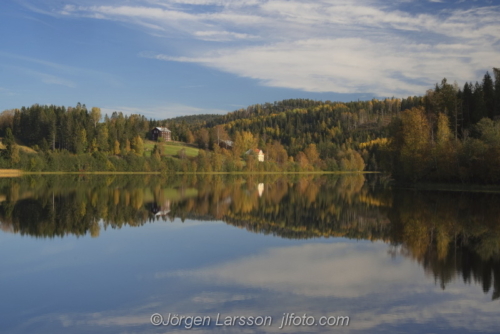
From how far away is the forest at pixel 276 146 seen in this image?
55156 millimetres

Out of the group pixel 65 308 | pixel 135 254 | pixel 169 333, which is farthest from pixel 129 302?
pixel 135 254

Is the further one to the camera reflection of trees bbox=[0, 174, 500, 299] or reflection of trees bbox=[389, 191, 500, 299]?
reflection of trees bbox=[0, 174, 500, 299]

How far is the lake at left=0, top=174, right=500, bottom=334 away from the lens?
974cm

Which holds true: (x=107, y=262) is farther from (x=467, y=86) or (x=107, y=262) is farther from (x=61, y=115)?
(x=61, y=115)

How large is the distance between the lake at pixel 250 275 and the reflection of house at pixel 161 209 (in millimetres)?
3497

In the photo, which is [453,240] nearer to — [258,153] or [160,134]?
[258,153]

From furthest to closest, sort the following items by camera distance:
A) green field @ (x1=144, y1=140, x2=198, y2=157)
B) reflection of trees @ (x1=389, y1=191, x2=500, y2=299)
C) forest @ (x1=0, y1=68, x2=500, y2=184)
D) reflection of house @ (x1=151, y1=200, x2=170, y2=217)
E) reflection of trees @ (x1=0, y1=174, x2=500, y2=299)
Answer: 1. green field @ (x1=144, y1=140, x2=198, y2=157)
2. forest @ (x1=0, y1=68, x2=500, y2=184)
3. reflection of house @ (x1=151, y1=200, x2=170, y2=217)
4. reflection of trees @ (x1=0, y1=174, x2=500, y2=299)
5. reflection of trees @ (x1=389, y1=191, x2=500, y2=299)

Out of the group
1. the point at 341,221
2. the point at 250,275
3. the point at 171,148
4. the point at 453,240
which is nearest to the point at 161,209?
the point at 341,221

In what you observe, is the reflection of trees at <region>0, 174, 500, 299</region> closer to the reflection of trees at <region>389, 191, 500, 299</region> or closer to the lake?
the reflection of trees at <region>389, 191, 500, 299</region>

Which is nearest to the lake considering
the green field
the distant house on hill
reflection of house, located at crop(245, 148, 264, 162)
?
the green field

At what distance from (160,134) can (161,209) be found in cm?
13781

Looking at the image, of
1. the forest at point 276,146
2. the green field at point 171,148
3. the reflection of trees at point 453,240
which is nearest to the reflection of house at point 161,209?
the reflection of trees at point 453,240

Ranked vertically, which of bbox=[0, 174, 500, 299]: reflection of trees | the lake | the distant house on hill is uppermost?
the distant house on hill

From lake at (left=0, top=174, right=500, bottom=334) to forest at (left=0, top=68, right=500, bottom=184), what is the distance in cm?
3140
